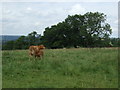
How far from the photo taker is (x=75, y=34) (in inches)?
2194

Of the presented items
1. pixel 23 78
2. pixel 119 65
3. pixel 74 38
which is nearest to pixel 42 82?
pixel 23 78

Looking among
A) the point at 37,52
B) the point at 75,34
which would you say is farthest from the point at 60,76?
the point at 75,34

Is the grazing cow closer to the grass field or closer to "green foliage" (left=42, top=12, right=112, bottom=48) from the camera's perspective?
the grass field

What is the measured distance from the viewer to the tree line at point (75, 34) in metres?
54.0

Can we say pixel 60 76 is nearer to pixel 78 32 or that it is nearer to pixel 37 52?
pixel 37 52

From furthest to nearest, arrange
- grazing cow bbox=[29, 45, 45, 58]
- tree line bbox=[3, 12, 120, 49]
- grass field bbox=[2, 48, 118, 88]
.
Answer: tree line bbox=[3, 12, 120, 49]
grazing cow bbox=[29, 45, 45, 58]
grass field bbox=[2, 48, 118, 88]

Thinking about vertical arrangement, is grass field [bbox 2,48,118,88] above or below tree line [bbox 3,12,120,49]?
below

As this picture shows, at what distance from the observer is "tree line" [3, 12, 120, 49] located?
5403 centimetres

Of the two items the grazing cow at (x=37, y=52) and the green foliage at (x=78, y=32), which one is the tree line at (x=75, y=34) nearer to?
the green foliage at (x=78, y=32)

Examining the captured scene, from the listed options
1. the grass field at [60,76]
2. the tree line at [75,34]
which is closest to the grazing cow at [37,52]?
the grass field at [60,76]

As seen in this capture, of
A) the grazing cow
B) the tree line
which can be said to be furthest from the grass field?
the tree line

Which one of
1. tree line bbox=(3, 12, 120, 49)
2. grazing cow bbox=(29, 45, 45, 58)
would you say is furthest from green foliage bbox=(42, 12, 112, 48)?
grazing cow bbox=(29, 45, 45, 58)

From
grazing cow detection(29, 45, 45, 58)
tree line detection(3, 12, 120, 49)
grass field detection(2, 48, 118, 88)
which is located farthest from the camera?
tree line detection(3, 12, 120, 49)

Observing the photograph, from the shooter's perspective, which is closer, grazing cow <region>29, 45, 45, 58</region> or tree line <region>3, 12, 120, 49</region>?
grazing cow <region>29, 45, 45, 58</region>
